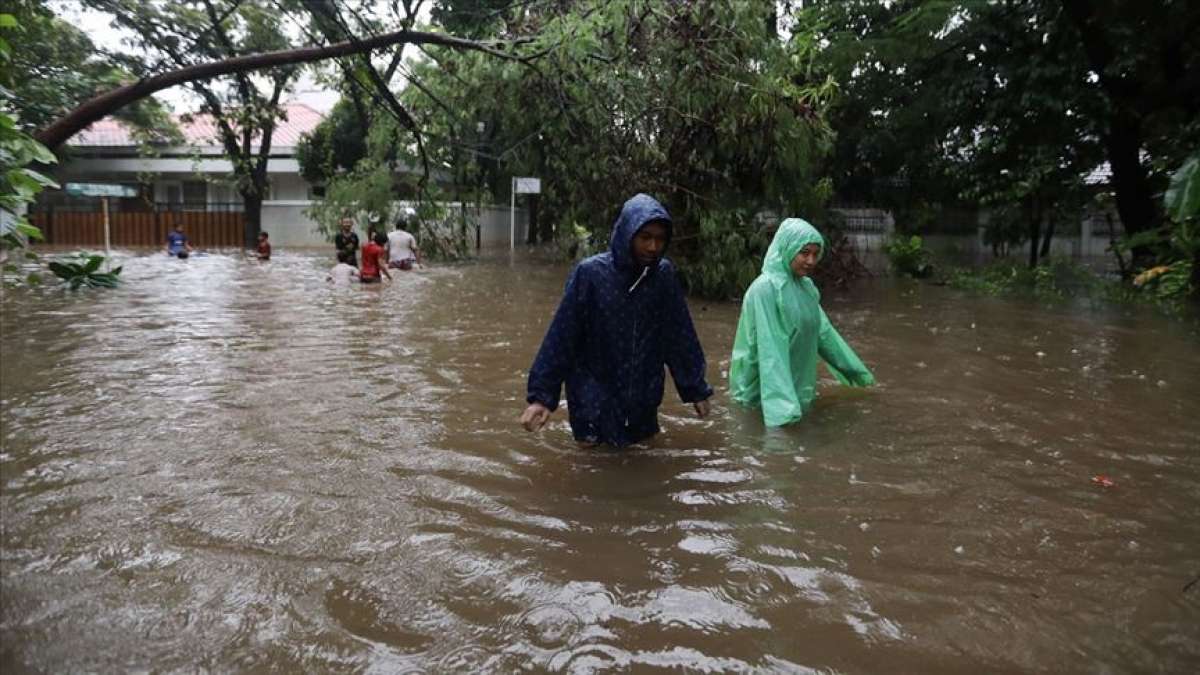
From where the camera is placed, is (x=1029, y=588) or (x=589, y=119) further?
(x=589, y=119)

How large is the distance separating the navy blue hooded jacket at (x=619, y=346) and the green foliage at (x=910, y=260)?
15534mm

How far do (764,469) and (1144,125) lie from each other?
534 inches

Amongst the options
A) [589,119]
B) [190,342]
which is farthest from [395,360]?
[589,119]

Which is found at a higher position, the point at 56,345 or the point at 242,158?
the point at 242,158

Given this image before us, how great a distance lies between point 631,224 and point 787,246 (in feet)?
5.32

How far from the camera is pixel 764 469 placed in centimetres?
458

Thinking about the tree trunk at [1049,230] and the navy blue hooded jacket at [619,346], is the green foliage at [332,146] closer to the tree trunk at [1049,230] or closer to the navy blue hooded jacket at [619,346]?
the tree trunk at [1049,230]

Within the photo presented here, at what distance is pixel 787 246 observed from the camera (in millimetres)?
5531

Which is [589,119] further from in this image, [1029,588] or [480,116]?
[480,116]

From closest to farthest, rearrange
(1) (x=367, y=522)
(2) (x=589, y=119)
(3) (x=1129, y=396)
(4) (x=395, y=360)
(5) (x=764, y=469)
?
1. (1) (x=367, y=522)
2. (5) (x=764, y=469)
3. (3) (x=1129, y=396)
4. (4) (x=395, y=360)
5. (2) (x=589, y=119)

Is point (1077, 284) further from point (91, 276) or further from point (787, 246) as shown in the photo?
point (91, 276)

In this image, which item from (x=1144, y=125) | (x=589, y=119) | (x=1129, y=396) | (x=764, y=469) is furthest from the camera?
(x=1144, y=125)

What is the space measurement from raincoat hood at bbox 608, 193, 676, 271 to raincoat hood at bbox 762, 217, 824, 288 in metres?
1.43

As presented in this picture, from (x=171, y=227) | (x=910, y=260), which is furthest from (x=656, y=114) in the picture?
(x=171, y=227)
